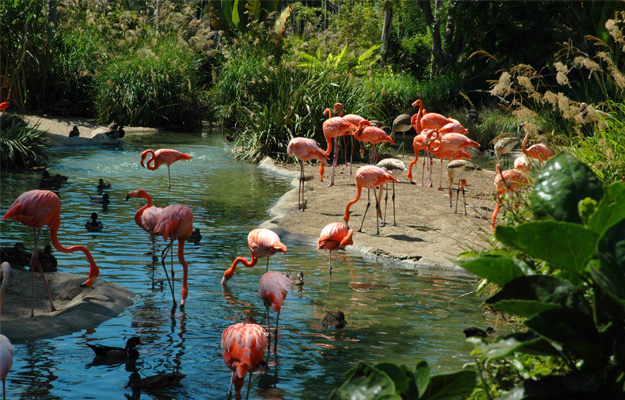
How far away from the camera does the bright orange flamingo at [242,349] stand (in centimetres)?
370

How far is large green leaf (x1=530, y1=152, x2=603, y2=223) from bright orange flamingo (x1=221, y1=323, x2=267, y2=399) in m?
2.38

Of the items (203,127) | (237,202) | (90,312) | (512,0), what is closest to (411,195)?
(237,202)

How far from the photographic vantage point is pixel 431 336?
5047mm

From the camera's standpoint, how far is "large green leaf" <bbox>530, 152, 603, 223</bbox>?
166 centimetres

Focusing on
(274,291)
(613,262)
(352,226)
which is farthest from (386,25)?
(613,262)

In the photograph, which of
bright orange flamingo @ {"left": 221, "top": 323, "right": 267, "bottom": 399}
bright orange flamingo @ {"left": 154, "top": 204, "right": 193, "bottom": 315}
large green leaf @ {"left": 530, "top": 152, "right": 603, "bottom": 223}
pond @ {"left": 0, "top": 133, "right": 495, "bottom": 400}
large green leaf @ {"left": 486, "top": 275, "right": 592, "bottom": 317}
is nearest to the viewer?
large green leaf @ {"left": 486, "top": 275, "right": 592, "bottom": 317}

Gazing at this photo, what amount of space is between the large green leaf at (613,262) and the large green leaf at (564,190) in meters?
0.26

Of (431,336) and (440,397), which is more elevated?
(440,397)

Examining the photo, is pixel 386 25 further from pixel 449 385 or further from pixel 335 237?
pixel 449 385

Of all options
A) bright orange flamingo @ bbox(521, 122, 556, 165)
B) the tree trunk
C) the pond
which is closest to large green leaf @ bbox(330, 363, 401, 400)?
the pond

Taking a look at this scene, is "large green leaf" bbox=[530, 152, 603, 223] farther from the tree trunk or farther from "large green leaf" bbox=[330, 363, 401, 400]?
the tree trunk

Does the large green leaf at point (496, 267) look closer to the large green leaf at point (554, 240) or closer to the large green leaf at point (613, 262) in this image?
the large green leaf at point (554, 240)

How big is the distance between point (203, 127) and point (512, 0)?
11.8 metres

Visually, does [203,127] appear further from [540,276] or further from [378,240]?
[540,276]
